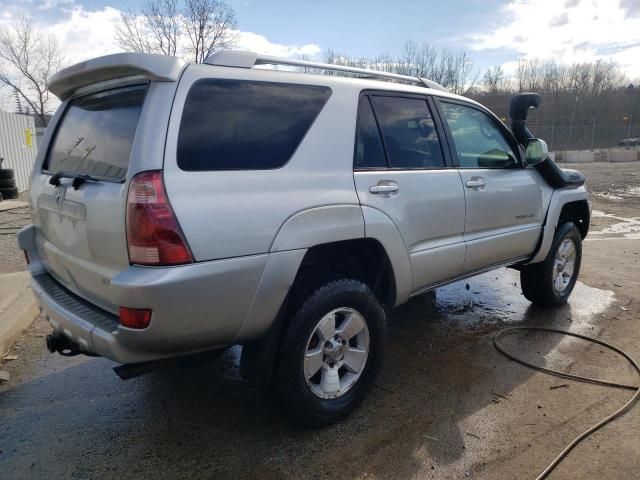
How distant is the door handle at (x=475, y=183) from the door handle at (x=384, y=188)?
0.81m

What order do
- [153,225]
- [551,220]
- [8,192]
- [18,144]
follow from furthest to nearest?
1. [18,144]
2. [8,192]
3. [551,220]
4. [153,225]

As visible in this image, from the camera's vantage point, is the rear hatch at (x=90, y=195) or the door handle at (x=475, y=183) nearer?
the rear hatch at (x=90, y=195)

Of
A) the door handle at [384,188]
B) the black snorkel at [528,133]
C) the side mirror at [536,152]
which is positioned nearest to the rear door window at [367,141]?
the door handle at [384,188]

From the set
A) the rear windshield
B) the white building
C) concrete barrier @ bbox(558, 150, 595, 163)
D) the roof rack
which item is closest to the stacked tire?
the white building

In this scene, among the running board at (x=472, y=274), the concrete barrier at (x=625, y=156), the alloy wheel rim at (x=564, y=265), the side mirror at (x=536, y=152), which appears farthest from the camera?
the concrete barrier at (x=625, y=156)

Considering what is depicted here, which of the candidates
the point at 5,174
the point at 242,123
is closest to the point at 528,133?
the point at 242,123

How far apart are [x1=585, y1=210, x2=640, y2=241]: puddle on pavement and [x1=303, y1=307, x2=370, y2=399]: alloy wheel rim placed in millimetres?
6980

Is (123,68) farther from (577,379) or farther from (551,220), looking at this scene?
(551,220)

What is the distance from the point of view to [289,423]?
2873 millimetres

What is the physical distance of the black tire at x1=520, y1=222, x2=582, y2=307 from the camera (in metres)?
4.66

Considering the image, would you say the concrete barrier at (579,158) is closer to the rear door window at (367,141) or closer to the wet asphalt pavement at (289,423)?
the wet asphalt pavement at (289,423)

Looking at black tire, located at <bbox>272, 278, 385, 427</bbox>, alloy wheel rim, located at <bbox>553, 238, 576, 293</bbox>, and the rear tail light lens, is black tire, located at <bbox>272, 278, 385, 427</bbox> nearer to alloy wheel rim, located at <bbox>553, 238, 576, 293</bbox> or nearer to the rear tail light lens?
the rear tail light lens

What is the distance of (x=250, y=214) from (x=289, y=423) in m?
1.32

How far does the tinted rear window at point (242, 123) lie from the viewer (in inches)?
90.0
